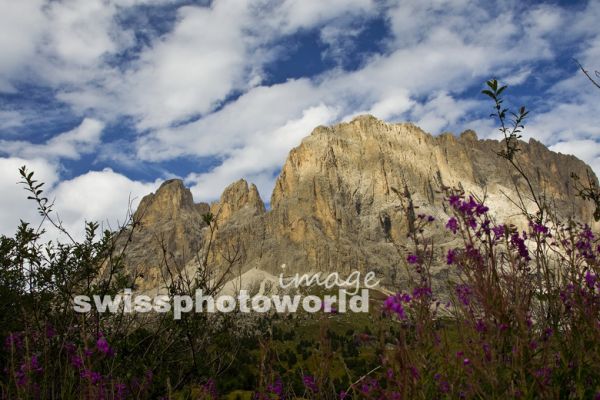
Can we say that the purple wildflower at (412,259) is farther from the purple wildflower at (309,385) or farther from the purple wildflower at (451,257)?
the purple wildflower at (309,385)

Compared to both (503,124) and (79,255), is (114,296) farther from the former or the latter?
A: (503,124)

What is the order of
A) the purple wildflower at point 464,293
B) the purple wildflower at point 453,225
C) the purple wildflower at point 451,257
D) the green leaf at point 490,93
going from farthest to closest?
1. the green leaf at point 490,93
2. the purple wildflower at point 453,225
3. the purple wildflower at point 451,257
4. the purple wildflower at point 464,293

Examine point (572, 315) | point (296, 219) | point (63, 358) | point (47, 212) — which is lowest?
point (63, 358)

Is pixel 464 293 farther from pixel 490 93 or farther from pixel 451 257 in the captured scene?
pixel 490 93

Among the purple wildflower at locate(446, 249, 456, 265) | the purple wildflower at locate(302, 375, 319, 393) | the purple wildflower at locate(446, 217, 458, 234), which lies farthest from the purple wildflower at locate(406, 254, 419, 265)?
the purple wildflower at locate(302, 375, 319, 393)

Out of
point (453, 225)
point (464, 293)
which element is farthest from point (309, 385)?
point (453, 225)

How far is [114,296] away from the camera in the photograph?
312 inches

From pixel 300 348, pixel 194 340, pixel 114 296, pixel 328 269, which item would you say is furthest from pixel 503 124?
pixel 328 269

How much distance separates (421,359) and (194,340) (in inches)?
138

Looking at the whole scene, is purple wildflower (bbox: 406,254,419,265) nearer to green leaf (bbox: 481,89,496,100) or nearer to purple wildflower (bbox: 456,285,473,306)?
purple wildflower (bbox: 456,285,473,306)

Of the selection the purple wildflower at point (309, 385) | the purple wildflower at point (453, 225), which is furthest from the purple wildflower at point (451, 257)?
the purple wildflower at point (309, 385)

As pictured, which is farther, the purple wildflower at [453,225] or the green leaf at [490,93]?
the green leaf at [490,93]

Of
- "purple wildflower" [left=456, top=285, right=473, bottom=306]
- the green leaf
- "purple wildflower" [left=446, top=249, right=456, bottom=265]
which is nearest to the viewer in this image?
"purple wildflower" [left=456, top=285, right=473, bottom=306]

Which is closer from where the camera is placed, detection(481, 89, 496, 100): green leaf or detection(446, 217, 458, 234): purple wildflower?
detection(446, 217, 458, 234): purple wildflower
